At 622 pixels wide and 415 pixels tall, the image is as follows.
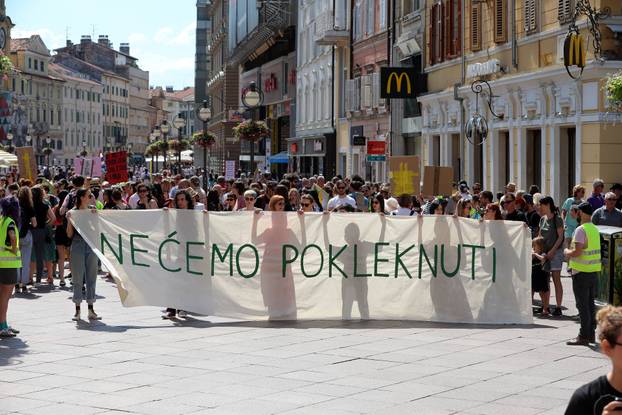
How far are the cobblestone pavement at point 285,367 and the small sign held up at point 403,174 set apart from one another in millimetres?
8754

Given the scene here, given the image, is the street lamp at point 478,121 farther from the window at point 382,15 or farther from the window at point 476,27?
the window at point 382,15

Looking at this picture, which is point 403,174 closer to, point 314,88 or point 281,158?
point 314,88

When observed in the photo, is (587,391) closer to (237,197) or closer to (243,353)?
(243,353)

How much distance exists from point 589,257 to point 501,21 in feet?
66.1

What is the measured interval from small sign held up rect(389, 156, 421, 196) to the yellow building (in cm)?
430

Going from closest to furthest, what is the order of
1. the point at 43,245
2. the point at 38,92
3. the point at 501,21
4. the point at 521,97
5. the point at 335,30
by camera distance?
the point at 43,245 < the point at 521,97 < the point at 501,21 < the point at 335,30 < the point at 38,92

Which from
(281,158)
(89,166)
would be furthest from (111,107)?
(89,166)

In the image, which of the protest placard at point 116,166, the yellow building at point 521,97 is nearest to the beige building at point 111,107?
the yellow building at point 521,97

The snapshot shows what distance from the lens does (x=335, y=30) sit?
56062 millimetres

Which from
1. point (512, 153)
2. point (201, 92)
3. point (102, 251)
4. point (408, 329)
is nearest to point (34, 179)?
point (512, 153)

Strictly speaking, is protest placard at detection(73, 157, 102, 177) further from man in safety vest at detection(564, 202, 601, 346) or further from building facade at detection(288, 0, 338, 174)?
man in safety vest at detection(564, 202, 601, 346)

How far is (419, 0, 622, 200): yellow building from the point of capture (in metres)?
27.3

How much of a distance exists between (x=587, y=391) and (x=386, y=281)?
11.3 m

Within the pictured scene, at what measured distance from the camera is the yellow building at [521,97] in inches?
1074
